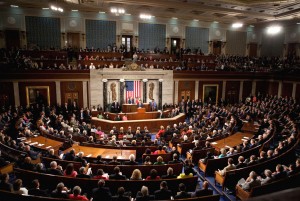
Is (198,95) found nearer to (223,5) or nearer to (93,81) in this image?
(223,5)

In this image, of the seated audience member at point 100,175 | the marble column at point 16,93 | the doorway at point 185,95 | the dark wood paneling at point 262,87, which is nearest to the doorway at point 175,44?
the doorway at point 185,95

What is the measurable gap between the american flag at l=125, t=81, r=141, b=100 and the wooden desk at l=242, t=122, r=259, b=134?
9164 mm

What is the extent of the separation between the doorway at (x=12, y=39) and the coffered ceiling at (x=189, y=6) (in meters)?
2.25

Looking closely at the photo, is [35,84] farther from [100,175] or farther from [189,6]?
[189,6]

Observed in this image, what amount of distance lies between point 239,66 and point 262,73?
7.88ft

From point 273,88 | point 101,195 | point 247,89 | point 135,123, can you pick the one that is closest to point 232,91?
point 247,89

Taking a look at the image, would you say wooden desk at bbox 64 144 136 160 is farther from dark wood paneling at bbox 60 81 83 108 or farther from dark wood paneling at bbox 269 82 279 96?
dark wood paneling at bbox 269 82 279 96

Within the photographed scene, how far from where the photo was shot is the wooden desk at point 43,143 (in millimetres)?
9347

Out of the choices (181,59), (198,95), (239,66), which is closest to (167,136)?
(198,95)

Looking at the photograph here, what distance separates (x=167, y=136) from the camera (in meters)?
12.3

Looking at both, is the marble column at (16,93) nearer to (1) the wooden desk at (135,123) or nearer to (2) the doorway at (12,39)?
(2) the doorway at (12,39)

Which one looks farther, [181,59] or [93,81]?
[181,59]

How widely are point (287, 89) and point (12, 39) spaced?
2594cm

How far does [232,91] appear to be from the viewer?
23281 millimetres
